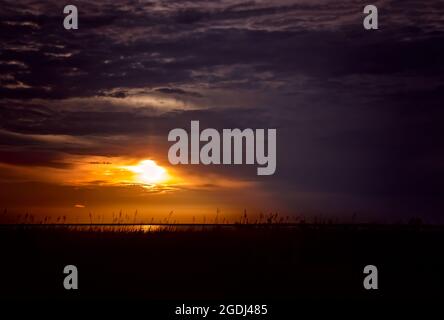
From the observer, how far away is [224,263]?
43.4ft

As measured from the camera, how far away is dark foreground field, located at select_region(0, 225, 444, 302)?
11.3 m

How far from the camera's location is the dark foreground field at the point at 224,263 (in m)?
11.3

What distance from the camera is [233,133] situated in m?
13.3

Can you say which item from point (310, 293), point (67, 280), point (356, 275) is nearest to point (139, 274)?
point (67, 280)

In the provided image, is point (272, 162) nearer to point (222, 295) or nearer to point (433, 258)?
point (222, 295)

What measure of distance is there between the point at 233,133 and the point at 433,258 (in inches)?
220

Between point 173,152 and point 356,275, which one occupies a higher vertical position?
point 173,152
